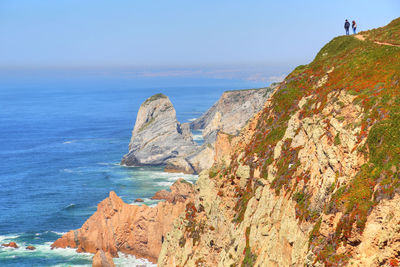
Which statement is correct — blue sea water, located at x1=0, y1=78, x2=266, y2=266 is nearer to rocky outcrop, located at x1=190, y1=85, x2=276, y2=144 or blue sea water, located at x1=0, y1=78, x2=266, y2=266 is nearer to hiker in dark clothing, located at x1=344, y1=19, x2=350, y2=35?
rocky outcrop, located at x1=190, y1=85, x2=276, y2=144

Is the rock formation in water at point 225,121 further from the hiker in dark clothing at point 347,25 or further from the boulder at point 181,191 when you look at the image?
the hiker in dark clothing at point 347,25

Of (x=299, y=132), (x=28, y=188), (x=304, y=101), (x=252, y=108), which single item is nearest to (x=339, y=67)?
(x=304, y=101)

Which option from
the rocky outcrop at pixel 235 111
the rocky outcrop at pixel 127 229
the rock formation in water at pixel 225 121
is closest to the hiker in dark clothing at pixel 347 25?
the rocky outcrop at pixel 127 229

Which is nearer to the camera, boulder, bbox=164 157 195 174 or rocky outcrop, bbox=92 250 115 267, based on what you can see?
rocky outcrop, bbox=92 250 115 267

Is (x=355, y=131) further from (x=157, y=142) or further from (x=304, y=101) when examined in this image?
(x=157, y=142)

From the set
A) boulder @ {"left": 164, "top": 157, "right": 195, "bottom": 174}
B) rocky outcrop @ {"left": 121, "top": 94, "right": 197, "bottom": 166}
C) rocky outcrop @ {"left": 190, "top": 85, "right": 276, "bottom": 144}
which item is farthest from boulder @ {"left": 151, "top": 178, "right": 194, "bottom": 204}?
rocky outcrop @ {"left": 190, "top": 85, "right": 276, "bottom": 144}

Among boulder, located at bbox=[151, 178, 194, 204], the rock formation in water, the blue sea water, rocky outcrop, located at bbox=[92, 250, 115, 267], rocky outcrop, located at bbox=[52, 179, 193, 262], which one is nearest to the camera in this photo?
rocky outcrop, located at bbox=[92, 250, 115, 267]
